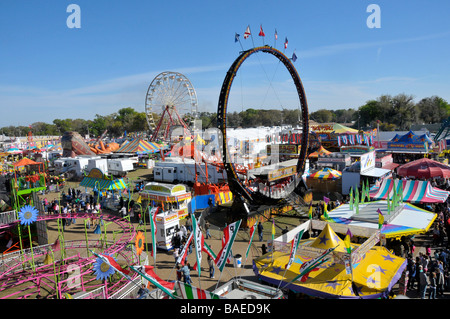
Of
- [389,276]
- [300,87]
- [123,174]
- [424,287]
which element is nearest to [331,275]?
[389,276]

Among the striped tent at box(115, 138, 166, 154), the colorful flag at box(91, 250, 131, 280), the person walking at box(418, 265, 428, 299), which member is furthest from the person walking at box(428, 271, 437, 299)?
the striped tent at box(115, 138, 166, 154)

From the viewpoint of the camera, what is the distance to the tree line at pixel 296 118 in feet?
266

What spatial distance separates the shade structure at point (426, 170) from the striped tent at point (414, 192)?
14.9 feet

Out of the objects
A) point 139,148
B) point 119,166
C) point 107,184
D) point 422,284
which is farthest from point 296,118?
point 422,284

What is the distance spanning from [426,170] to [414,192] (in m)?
5.76

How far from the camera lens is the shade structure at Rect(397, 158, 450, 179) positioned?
21631 mm

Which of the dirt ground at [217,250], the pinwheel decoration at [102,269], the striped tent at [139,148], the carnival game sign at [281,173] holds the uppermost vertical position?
the striped tent at [139,148]

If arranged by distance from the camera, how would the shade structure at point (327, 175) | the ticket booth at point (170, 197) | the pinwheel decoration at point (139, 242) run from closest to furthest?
1. the pinwheel decoration at point (139, 242)
2. the ticket booth at point (170, 197)
3. the shade structure at point (327, 175)

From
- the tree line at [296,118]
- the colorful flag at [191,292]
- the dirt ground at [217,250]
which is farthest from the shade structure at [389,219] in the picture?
the tree line at [296,118]

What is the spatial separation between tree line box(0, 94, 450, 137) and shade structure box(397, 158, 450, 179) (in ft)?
67.9

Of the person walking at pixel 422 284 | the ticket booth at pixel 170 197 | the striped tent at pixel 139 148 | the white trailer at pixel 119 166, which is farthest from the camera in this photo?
the striped tent at pixel 139 148

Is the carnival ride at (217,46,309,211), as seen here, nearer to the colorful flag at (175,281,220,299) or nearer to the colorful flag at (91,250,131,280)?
the colorful flag at (91,250,131,280)

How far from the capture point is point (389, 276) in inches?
359

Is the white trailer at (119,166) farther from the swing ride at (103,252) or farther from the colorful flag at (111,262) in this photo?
the colorful flag at (111,262)
